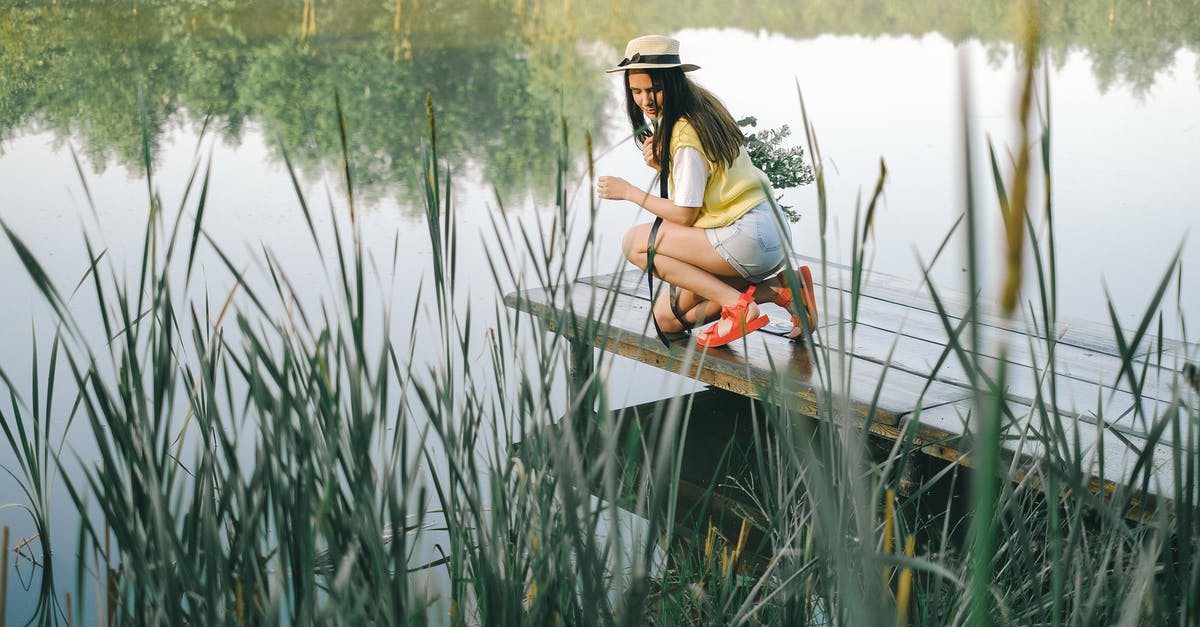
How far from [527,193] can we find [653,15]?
870cm

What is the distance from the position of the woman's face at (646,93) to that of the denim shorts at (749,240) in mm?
314

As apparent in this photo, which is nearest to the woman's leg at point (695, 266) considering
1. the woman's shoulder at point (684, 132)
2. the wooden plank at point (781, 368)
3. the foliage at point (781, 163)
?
the wooden plank at point (781, 368)

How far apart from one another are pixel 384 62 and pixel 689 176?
27.4ft

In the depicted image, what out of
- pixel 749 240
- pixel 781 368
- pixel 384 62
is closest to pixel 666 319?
pixel 749 240

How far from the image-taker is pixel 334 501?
40.2 inches

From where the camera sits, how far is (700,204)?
8.91ft

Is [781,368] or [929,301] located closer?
[781,368]

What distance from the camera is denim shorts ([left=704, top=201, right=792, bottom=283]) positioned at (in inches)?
108

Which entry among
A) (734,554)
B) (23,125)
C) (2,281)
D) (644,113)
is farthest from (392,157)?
(734,554)

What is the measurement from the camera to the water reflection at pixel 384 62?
24.8 feet

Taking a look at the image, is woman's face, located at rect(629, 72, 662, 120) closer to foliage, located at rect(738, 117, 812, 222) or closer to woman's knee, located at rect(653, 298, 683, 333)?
woman's knee, located at rect(653, 298, 683, 333)

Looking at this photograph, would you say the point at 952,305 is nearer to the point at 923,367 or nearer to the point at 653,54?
the point at 923,367

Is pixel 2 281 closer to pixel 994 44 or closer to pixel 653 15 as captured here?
pixel 653 15

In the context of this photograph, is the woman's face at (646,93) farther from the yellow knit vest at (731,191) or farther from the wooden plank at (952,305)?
the wooden plank at (952,305)
